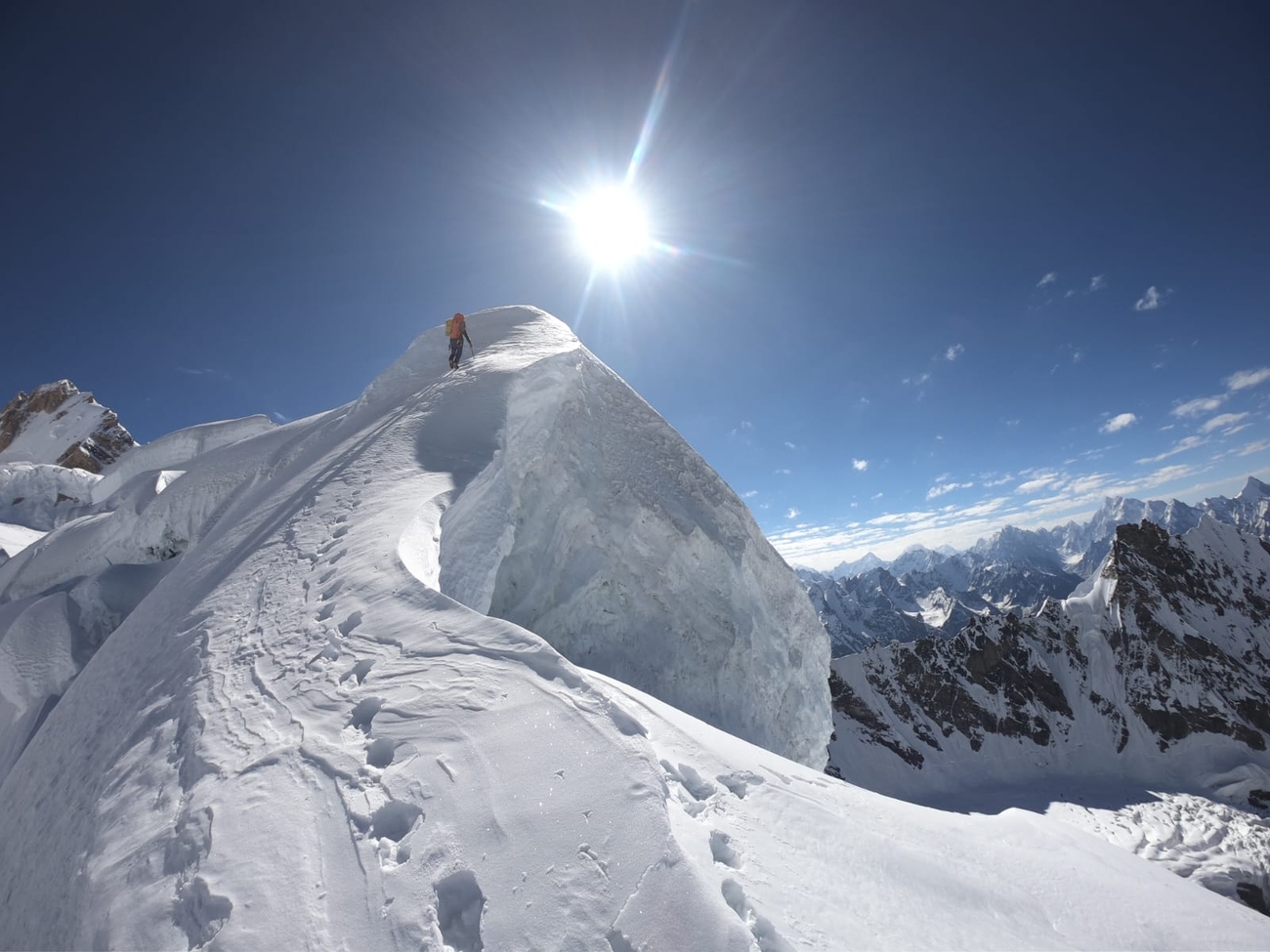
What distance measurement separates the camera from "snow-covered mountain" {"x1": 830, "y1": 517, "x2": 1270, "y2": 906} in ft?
310

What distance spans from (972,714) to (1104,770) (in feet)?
72.0

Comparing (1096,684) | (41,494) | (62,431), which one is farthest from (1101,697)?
(62,431)

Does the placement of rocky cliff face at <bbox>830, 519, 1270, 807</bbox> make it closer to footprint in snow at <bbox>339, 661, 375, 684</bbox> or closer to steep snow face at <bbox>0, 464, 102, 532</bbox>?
steep snow face at <bbox>0, 464, 102, 532</bbox>

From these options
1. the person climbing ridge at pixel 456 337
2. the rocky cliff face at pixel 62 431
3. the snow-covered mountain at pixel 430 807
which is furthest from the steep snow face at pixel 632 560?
the rocky cliff face at pixel 62 431

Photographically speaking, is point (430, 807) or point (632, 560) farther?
point (632, 560)

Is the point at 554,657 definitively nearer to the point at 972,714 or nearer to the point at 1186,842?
the point at 1186,842

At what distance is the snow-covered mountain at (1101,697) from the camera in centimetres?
9444

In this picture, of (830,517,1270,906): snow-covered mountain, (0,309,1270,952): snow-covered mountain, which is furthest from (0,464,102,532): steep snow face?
(830,517,1270,906): snow-covered mountain

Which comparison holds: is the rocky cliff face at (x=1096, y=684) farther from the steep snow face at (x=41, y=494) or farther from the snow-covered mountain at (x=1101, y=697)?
the steep snow face at (x=41, y=494)

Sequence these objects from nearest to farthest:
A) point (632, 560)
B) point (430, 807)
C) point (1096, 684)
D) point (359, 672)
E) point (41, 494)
A: 1. point (430, 807)
2. point (359, 672)
3. point (632, 560)
4. point (41, 494)
5. point (1096, 684)

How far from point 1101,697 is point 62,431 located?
18223cm

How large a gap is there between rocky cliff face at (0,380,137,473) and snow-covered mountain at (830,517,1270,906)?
117 metres

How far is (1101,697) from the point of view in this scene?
10988 centimetres

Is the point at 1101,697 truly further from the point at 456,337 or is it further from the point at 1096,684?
the point at 456,337
